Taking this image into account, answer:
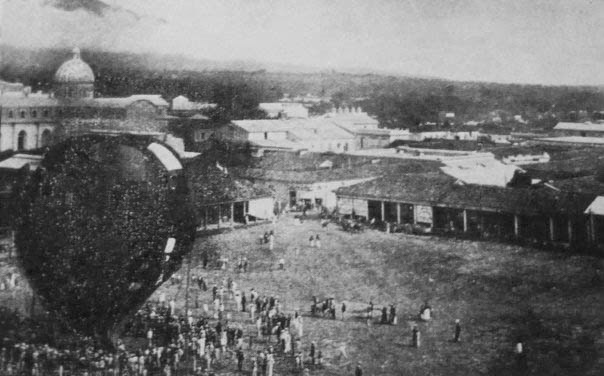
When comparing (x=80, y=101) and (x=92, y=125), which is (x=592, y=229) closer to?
(x=92, y=125)

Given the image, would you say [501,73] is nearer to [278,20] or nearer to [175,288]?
[278,20]

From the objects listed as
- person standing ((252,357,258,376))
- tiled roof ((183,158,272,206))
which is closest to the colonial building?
tiled roof ((183,158,272,206))

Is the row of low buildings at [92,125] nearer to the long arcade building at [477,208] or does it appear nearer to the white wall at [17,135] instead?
the white wall at [17,135]

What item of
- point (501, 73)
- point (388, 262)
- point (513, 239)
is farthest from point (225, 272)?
point (501, 73)

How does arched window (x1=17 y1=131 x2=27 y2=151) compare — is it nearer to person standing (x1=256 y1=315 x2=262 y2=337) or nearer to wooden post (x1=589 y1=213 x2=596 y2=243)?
person standing (x1=256 y1=315 x2=262 y2=337)

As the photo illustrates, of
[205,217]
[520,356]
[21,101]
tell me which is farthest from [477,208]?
[21,101]
